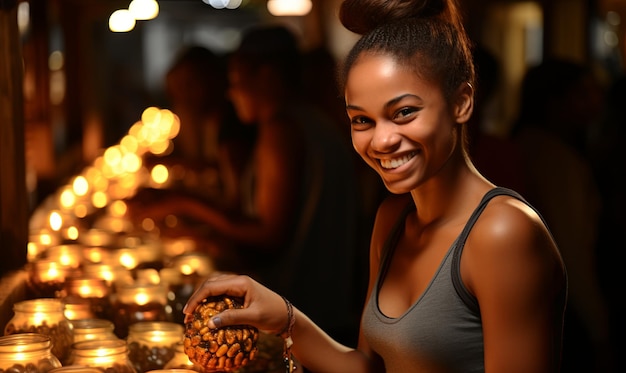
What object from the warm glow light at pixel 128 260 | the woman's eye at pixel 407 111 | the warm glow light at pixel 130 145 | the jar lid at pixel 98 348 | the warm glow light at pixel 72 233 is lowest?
the warm glow light at pixel 128 260

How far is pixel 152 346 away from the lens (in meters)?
2.26

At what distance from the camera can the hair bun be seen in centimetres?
216

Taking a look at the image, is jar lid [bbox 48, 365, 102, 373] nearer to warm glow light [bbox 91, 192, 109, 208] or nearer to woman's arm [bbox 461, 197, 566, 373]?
woman's arm [bbox 461, 197, 566, 373]

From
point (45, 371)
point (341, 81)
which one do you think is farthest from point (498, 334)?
point (45, 371)

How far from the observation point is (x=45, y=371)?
1934 millimetres

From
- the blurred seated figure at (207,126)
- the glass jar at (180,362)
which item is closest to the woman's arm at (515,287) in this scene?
the glass jar at (180,362)

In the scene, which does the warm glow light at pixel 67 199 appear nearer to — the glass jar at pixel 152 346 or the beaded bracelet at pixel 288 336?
the glass jar at pixel 152 346

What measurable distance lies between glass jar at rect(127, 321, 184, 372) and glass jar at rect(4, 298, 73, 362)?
14 centimetres

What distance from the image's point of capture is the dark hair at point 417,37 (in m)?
2.03

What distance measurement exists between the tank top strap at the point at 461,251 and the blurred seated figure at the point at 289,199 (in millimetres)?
2385

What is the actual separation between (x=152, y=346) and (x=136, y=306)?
1.23 ft

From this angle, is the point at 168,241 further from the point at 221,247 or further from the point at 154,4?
the point at 154,4

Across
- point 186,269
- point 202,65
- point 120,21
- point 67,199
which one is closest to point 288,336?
point 186,269

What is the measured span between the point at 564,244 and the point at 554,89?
81 cm
